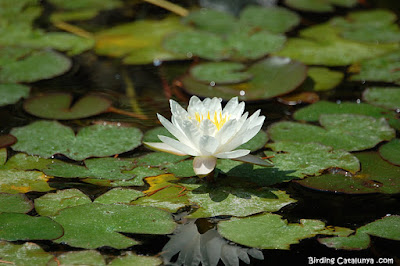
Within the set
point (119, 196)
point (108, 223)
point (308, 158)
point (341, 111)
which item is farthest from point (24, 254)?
point (341, 111)

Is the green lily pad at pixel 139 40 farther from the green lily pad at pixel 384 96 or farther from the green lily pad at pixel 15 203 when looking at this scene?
the green lily pad at pixel 15 203

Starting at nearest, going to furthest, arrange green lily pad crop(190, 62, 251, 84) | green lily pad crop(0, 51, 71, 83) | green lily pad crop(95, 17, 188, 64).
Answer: green lily pad crop(190, 62, 251, 84) < green lily pad crop(0, 51, 71, 83) < green lily pad crop(95, 17, 188, 64)

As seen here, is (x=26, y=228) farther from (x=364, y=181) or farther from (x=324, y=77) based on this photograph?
(x=324, y=77)

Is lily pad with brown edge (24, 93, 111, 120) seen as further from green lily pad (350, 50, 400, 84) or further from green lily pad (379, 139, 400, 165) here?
green lily pad (350, 50, 400, 84)

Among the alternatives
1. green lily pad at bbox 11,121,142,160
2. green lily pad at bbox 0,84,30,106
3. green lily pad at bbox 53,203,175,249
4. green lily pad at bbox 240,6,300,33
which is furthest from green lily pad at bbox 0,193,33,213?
green lily pad at bbox 240,6,300,33

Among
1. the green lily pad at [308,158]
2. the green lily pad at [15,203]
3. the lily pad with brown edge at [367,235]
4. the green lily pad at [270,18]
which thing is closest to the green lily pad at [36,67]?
the green lily pad at [15,203]
